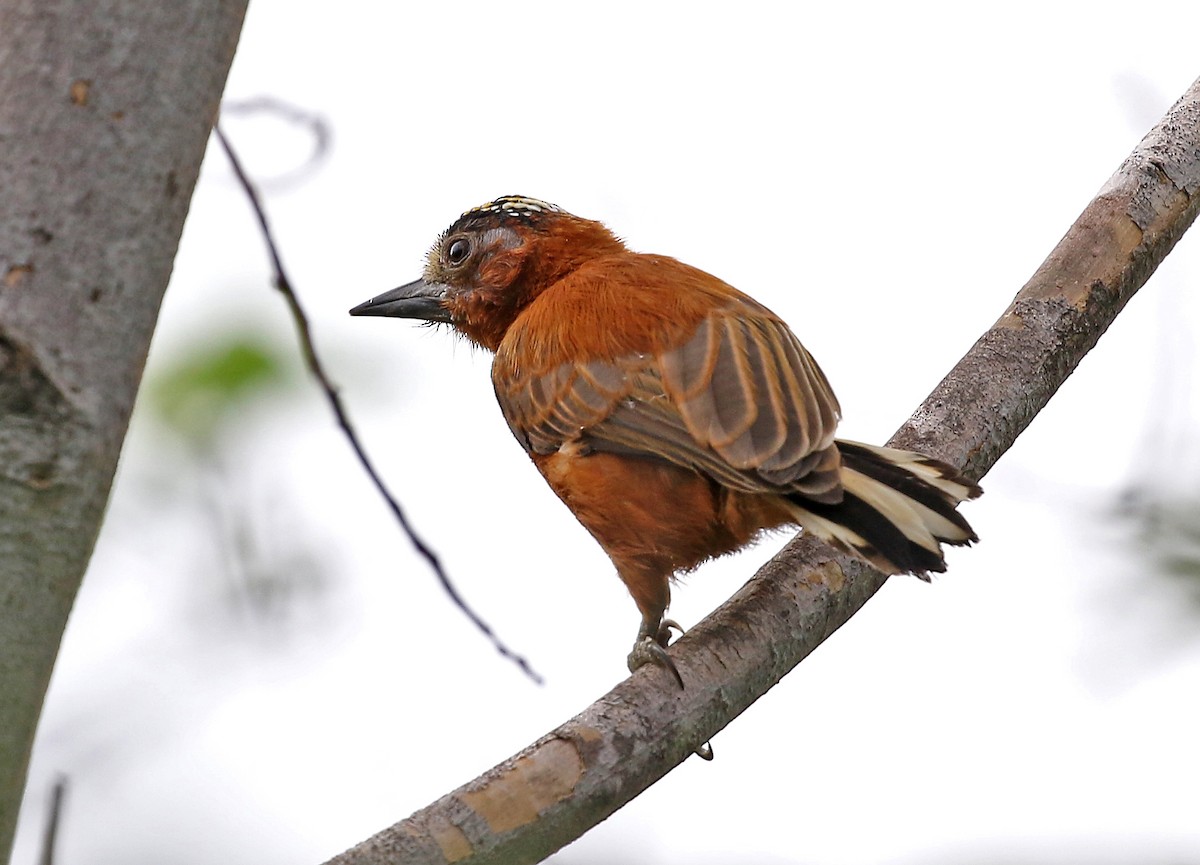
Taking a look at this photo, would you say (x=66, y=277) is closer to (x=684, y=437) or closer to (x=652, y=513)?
(x=684, y=437)

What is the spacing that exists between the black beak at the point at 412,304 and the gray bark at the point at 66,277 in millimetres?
3497

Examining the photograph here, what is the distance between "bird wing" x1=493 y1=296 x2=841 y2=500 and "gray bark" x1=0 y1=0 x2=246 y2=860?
1.95 m

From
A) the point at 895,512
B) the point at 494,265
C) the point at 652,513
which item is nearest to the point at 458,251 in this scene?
the point at 494,265

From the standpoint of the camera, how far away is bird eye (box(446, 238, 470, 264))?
5203 mm

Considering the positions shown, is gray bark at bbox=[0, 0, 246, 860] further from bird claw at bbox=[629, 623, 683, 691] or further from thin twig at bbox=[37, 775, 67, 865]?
bird claw at bbox=[629, 623, 683, 691]

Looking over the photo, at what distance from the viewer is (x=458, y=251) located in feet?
17.1

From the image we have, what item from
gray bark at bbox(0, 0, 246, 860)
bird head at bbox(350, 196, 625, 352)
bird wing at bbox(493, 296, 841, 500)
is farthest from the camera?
bird head at bbox(350, 196, 625, 352)

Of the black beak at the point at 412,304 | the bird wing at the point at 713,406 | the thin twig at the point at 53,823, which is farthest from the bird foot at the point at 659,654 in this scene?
the black beak at the point at 412,304

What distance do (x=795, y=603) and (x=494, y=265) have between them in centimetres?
218

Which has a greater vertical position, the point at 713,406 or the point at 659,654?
the point at 713,406

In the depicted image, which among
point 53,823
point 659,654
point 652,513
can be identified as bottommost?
point 53,823

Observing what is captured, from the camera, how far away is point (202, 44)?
1.73 meters

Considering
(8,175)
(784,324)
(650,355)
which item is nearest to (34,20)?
(8,175)

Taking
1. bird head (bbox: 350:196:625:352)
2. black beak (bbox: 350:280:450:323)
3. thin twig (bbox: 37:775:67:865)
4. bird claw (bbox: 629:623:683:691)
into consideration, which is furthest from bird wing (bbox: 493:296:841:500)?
thin twig (bbox: 37:775:67:865)
